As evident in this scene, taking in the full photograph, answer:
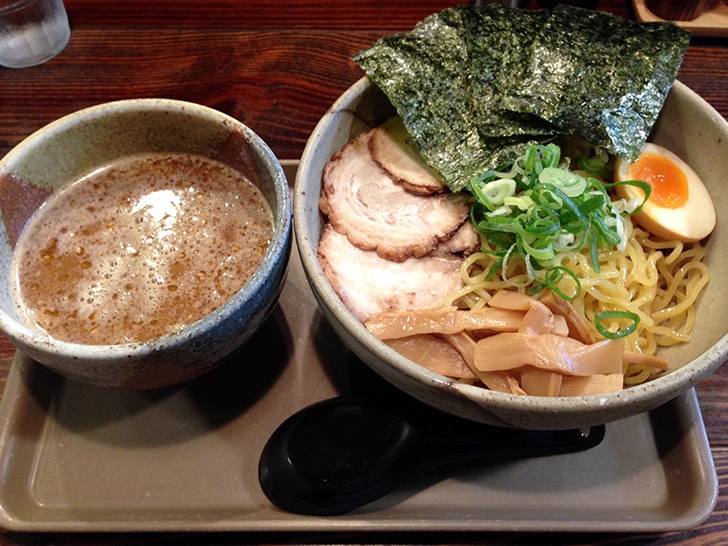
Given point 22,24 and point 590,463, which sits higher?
point 22,24

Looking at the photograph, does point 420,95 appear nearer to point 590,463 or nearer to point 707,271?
point 707,271

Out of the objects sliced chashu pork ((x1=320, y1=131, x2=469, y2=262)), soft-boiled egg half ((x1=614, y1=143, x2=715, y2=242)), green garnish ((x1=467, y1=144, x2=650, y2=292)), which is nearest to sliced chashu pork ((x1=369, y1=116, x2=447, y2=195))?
sliced chashu pork ((x1=320, y1=131, x2=469, y2=262))

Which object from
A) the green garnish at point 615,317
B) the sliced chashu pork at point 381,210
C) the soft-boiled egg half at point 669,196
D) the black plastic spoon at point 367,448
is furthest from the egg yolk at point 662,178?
the black plastic spoon at point 367,448

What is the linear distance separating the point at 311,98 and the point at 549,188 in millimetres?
1058

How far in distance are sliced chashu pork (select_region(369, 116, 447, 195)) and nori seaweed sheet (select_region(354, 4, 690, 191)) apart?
4 centimetres

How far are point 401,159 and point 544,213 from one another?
384 mm

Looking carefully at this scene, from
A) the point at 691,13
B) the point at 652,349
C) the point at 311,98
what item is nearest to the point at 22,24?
the point at 311,98

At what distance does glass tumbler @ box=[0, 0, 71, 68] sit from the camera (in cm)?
210

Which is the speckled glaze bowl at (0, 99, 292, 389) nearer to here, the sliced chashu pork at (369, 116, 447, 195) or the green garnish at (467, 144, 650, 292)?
the sliced chashu pork at (369, 116, 447, 195)

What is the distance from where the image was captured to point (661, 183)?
1397mm

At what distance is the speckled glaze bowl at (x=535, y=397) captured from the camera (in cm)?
97

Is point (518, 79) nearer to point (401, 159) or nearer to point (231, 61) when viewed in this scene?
point (401, 159)

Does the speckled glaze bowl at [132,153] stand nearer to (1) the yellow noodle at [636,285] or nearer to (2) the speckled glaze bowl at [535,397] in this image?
(2) the speckled glaze bowl at [535,397]

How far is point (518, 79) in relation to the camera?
56.5 inches
